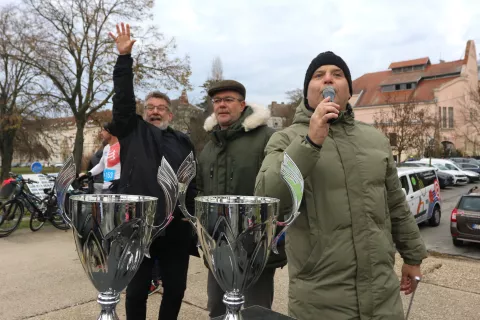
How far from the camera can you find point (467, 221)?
9023mm

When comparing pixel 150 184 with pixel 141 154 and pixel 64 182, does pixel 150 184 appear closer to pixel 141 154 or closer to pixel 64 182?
pixel 141 154

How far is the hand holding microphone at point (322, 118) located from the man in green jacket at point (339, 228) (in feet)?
0.41

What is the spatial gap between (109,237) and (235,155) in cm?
144

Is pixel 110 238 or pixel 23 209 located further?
pixel 23 209

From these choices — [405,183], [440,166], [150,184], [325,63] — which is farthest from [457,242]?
[440,166]

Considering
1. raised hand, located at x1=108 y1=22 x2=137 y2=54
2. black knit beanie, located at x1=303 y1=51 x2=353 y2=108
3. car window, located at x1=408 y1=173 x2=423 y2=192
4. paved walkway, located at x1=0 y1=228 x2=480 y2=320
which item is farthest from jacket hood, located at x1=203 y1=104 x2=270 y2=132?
car window, located at x1=408 y1=173 x2=423 y2=192

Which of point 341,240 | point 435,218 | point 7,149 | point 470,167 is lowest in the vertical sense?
point 435,218

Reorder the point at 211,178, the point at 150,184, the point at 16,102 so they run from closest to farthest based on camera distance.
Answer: the point at 150,184, the point at 211,178, the point at 16,102

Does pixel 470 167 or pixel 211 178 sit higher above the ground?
pixel 470 167

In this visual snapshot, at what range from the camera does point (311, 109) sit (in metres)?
1.84

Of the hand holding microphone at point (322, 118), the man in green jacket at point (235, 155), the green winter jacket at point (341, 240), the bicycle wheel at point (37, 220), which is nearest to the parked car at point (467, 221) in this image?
the man in green jacket at point (235, 155)

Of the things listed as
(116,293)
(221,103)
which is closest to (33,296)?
(221,103)

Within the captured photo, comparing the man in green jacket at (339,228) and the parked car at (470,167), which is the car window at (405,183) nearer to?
the man in green jacket at (339,228)

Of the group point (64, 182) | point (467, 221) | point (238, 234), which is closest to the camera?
point (238, 234)
